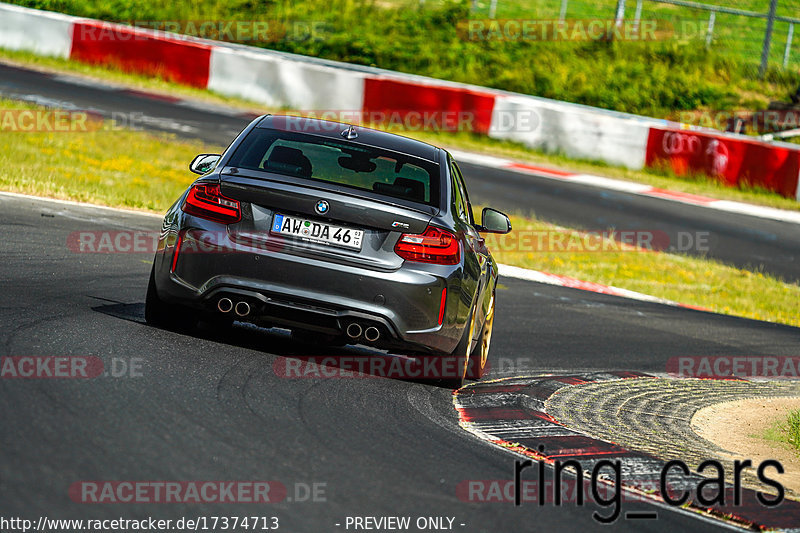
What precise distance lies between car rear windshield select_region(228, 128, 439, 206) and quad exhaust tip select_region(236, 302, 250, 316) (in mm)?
813

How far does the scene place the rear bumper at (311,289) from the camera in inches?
261

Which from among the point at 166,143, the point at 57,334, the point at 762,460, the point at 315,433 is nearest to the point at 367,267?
the point at 315,433

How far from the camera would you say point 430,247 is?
6.82 meters

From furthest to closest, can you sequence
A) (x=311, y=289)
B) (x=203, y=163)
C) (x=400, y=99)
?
(x=400, y=99) < (x=203, y=163) < (x=311, y=289)

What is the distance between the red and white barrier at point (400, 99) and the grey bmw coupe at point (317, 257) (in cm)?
1647

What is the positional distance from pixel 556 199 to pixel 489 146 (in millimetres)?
5314

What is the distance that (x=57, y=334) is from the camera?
269 inches

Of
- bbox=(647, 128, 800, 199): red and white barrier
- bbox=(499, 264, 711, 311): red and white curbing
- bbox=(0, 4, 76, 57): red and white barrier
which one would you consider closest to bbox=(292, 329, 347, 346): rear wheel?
bbox=(499, 264, 711, 311): red and white curbing

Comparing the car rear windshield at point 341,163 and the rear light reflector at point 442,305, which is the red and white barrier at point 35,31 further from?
the rear light reflector at point 442,305

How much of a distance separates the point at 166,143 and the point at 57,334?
12.8 meters

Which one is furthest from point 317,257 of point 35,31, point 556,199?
point 35,31

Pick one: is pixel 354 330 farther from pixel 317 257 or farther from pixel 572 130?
pixel 572 130

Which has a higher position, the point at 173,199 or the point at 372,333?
the point at 372,333

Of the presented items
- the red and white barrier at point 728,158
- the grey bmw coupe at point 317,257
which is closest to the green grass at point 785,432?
the grey bmw coupe at point 317,257
